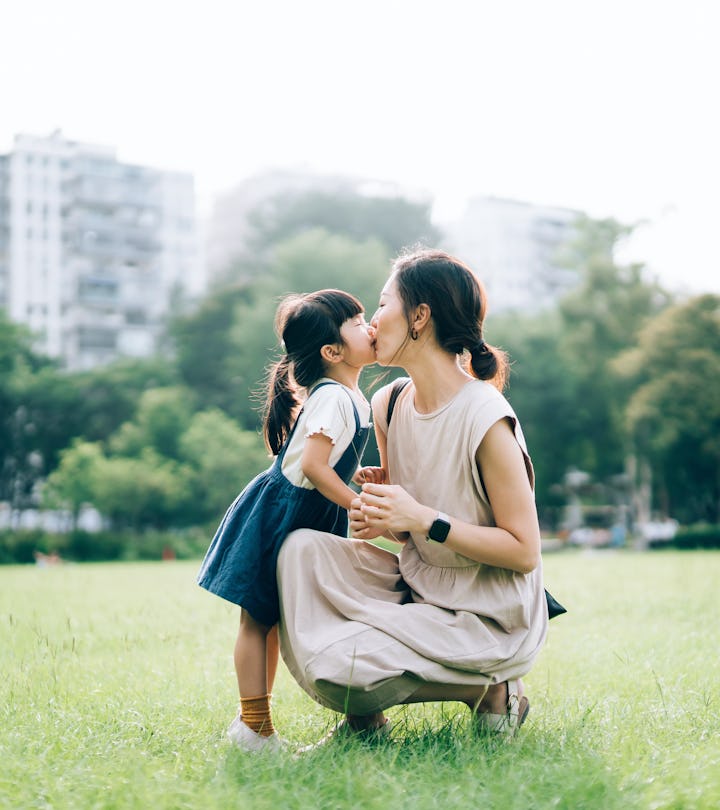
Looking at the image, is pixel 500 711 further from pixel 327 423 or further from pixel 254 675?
pixel 327 423

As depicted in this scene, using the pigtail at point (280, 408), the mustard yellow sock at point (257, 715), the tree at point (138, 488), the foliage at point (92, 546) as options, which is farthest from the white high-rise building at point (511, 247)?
the mustard yellow sock at point (257, 715)

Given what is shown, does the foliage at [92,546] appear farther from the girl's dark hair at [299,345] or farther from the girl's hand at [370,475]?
the girl's hand at [370,475]

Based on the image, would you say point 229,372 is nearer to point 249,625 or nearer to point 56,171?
point 56,171

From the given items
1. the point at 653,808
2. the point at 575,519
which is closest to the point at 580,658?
the point at 653,808

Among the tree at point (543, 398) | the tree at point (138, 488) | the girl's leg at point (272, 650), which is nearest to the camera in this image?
the girl's leg at point (272, 650)

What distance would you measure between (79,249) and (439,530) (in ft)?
199

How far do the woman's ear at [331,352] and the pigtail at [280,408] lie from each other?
17 cm

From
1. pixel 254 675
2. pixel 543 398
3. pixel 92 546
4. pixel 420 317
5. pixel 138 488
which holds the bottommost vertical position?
pixel 92 546

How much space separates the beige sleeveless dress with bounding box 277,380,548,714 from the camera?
10.2ft

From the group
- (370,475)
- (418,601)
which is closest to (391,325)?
(370,475)

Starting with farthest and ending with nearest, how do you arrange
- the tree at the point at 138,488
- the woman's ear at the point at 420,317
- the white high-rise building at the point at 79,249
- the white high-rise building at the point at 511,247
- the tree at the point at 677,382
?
the white high-rise building at the point at 511,247, the white high-rise building at the point at 79,249, the tree at the point at 138,488, the tree at the point at 677,382, the woman's ear at the point at 420,317

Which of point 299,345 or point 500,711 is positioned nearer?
point 500,711

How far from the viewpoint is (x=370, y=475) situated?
360 centimetres

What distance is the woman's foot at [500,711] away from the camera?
10.9ft
